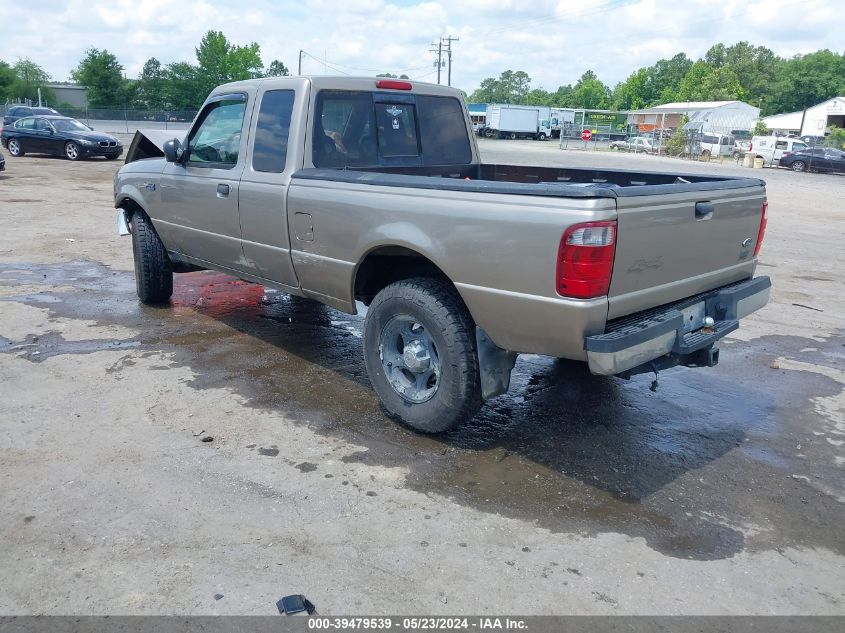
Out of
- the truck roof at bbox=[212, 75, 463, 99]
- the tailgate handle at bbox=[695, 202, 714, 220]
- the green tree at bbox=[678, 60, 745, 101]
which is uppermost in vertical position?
the green tree at bbox=[678, 60, 745, 101]

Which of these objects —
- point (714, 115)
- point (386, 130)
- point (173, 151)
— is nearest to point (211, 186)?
point (173, 151)

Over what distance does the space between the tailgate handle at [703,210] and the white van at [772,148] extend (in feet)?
130

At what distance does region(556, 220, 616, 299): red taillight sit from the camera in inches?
127

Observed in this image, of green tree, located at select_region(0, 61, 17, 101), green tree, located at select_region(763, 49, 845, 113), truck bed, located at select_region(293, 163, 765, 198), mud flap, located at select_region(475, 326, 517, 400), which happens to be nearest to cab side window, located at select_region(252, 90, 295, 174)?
truck bed, located at select_region(293, 163, 765, 198)

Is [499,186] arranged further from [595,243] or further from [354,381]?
[354,381]

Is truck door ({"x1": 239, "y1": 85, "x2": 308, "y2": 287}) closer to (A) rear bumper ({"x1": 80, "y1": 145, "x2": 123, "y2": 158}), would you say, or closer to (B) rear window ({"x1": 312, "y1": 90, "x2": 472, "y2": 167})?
(B) rear window ({"x1": 312, "y1": 90, "x2": 472, "y2": 167})

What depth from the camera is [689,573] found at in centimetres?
301

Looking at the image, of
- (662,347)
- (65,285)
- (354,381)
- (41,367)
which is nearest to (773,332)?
(662,347)

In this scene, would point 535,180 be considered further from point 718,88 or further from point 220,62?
point 718,88

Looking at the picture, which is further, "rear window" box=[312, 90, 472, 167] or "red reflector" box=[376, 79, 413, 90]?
"red reflector" box=[376, 79, 413, 90]

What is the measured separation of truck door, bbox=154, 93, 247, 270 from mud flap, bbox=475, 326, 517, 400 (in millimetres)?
2327

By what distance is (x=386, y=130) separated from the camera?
17.5 ft

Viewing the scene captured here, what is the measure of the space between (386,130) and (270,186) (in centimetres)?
105

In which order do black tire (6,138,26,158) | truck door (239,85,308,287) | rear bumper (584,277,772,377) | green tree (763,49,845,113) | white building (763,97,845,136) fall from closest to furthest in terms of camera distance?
rear bumper (584,277,772,377) < truck door (239,85,308,287) < black tire (6,138,26,158) < white building (763,97,845,136) < green tree (763,49,845,113)
